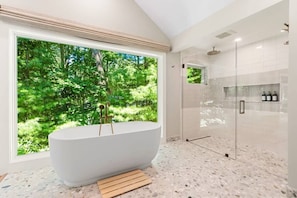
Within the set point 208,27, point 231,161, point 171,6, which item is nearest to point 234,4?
point 208,27

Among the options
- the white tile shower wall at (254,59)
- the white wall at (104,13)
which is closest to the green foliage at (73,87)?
the white wall at (104,13)

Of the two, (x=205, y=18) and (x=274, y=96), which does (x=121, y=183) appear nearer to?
(x=205, y=18)

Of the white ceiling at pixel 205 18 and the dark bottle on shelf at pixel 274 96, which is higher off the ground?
the white ceiling at pixel 205 18

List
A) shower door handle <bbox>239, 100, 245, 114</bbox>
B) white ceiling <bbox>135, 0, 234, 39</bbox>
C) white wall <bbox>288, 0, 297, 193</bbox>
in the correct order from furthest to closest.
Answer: shower door handle <bbox>239, 100, 245, 114</bbox>, white ceiling <bbox>135, 0, 234, 39</bbox>, white wall <bbox>288, 0, 297, 193</bbox>

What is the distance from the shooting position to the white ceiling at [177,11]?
2.32 meters

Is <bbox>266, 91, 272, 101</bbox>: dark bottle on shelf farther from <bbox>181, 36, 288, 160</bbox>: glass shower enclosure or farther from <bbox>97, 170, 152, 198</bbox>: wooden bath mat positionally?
<bbox>97, 170, 152, 198</bbox>: wooden bath mat

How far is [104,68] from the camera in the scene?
3.07 metres

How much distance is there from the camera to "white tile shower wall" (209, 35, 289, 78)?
2728 millimetres

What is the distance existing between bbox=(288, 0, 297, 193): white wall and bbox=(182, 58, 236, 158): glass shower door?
179 centimetres

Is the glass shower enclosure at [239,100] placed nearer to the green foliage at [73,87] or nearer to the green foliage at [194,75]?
the green foliage at [194,75]

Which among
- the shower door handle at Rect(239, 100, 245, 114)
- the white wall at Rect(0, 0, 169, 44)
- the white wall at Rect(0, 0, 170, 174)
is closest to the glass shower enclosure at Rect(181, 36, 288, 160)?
the shower door handle at Rect(239, 100, 245, 114)

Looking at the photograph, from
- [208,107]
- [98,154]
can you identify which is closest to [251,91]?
[208,107]

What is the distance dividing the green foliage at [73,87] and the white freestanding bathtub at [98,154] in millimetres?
793

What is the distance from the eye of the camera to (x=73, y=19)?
236cm
